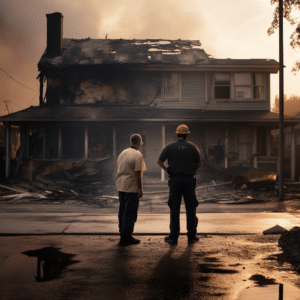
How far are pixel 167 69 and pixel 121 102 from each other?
3.23m

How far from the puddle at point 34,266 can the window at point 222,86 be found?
19384 mm

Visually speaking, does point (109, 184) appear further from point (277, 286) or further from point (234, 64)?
point (277, 286)

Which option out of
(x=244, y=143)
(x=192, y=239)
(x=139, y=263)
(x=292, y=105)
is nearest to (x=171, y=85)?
(x=244, y=143)

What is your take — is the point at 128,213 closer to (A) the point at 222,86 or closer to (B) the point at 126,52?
(A) the point at 222,86

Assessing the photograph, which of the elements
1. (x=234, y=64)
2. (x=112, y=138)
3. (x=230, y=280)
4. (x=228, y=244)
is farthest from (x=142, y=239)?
(x=234, y=64)

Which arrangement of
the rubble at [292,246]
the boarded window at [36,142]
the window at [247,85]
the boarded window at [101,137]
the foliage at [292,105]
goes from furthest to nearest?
the foliage at [292,105] → the window at [247,85] → the boarded window at [36,142] → the boarded window at [101,137] → the rubble at [292,246]

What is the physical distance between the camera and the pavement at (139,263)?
399cm

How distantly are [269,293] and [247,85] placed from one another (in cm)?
2117

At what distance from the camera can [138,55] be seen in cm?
2445

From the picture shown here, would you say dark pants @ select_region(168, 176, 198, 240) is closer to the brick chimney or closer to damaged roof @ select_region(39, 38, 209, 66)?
damaged roof @ select_region(39, 38, 209, 66)

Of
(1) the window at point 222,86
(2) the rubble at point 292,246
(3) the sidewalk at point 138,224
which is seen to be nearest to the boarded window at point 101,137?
(1) the window at point 222,86

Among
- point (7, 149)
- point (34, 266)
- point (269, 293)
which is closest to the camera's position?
point (269, 293)

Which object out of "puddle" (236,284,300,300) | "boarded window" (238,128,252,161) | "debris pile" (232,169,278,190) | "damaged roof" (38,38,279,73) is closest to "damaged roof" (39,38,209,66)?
"damaged roof" (38,38,279,73)

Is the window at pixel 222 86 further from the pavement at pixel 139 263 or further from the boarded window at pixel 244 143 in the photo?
the pavement at pixel 139 263
